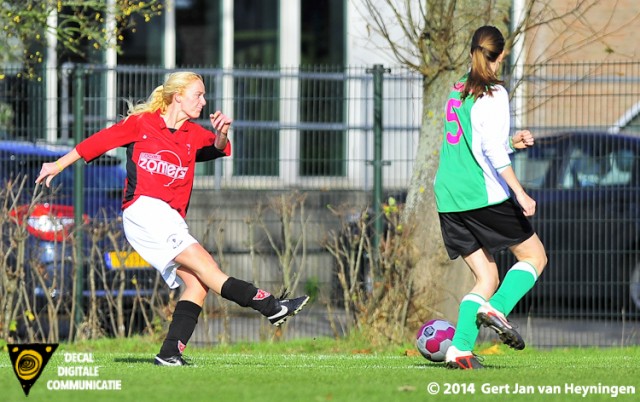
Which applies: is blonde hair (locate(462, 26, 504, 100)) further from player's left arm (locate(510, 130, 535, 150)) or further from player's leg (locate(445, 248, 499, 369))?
player's leg (locate(445, 248, 499, 369))

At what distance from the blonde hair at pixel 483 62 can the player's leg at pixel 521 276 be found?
0.89m

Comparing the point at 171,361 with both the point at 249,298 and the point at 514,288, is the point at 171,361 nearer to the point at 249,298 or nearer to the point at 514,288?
the point at 249,298

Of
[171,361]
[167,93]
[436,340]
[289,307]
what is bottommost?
[171,361]

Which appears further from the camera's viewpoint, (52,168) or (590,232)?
(590,232)

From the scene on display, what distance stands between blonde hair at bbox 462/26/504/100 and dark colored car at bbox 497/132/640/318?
4.42 metres

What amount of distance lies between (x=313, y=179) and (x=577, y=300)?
256 cm

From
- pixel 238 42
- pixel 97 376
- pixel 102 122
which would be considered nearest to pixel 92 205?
pixel 102 122

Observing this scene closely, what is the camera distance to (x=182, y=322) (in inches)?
322

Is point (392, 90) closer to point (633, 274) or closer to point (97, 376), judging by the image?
point (633, 274)

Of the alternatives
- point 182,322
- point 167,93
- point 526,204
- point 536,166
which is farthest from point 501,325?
point 536,166

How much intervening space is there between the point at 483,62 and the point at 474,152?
51cm

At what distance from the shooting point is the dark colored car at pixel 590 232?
12.0 m

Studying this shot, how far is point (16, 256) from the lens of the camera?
11461mm

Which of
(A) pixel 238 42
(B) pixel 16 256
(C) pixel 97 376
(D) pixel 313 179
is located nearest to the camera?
(C) pixel 97 376
